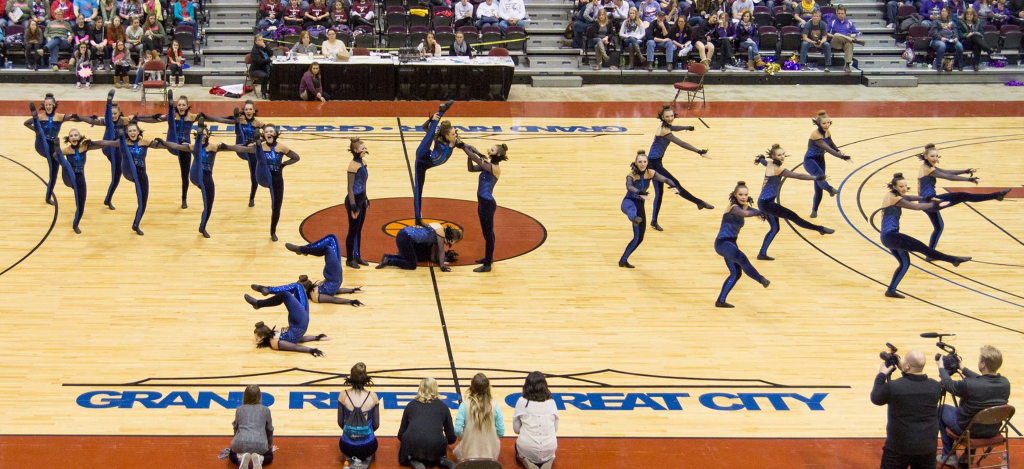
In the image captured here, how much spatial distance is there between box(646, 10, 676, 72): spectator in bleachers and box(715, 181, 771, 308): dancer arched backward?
558 inches

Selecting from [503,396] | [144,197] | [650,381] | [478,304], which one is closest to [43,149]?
[144,197]

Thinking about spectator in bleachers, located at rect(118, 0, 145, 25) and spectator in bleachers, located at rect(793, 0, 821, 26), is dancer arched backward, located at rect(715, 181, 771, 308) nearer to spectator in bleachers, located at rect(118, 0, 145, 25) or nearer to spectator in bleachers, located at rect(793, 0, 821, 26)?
spectator in bleachers, located at rect(793, 0, 821, 26)

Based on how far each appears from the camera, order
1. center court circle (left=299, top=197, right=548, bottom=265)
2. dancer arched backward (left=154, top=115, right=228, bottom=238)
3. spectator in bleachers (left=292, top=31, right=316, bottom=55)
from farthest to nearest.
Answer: spectator in bleachers (left=292, top=31, right=316, bottom=55) → dancer arched backward (left=154, top=115, right=228, bottom=238) → center court circle (left=299, top=197, right=548, bottom=265)

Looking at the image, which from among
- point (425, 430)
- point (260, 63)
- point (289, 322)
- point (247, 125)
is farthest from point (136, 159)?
point (260, 63)

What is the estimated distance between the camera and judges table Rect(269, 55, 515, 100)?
945 inches

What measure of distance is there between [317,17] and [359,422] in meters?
18.3

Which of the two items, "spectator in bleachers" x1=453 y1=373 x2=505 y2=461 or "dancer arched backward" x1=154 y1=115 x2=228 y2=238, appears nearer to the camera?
"spectator in bleachers" x1=453 y1=373 x2=505 y2=461

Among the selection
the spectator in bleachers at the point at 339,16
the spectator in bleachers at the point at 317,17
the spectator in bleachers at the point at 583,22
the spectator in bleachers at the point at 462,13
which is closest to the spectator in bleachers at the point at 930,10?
the spectator in bleachers at the point at 583,22

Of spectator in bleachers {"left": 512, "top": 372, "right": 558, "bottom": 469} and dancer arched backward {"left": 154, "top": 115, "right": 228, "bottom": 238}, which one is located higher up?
dancer arched backward {"left": 154, "top": 115, "right": 228, "bottom": 238}

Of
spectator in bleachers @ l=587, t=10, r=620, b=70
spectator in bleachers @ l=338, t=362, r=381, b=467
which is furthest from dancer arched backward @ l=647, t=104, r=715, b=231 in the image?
spectator in bleachers @ l=587, t=10, r=620, b=70

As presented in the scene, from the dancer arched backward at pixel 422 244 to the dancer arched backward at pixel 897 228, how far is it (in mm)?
5611

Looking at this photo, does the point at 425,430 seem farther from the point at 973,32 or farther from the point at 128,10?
the point at 973,32

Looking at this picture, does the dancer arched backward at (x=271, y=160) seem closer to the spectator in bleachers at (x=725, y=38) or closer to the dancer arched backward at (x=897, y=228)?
the dancer arched backward at (x=897, y=228)

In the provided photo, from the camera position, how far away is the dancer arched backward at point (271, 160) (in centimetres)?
1501
